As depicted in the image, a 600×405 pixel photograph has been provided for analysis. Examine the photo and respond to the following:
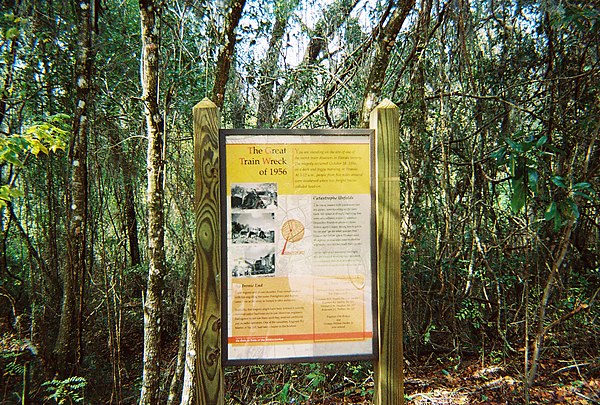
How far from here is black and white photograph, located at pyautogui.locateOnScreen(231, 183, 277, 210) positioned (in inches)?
73.7

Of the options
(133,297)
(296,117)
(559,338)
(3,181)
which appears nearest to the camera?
(559,338)

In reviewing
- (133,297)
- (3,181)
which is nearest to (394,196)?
(3,181)

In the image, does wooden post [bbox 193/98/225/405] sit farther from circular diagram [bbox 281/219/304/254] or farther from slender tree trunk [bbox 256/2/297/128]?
slender tree trunk [bbox 256/2/297/128]

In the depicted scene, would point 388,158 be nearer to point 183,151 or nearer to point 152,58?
point 152,58

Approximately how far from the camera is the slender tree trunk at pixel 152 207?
336 centimetres

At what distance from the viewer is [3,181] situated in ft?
18.9

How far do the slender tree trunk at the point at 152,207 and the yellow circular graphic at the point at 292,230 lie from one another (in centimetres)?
185

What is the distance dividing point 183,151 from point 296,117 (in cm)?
223

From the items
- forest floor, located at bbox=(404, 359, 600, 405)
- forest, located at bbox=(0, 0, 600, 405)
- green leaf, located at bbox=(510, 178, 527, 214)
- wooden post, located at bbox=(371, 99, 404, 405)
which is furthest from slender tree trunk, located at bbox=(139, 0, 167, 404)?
green leaf, located at bbox=(510, 178, 527, 214)

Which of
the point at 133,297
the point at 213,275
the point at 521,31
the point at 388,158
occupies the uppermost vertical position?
the point at 521,31

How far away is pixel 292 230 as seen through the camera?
1.90m

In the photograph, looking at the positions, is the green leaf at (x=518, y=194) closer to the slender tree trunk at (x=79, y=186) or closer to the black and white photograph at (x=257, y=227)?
the black and white photograph at (x=257, y=227)

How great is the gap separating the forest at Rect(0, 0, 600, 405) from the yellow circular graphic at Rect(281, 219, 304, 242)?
194cm

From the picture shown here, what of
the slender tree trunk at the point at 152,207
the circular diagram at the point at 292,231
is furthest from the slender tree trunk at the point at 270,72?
the circular diagram at the point at 292,231
